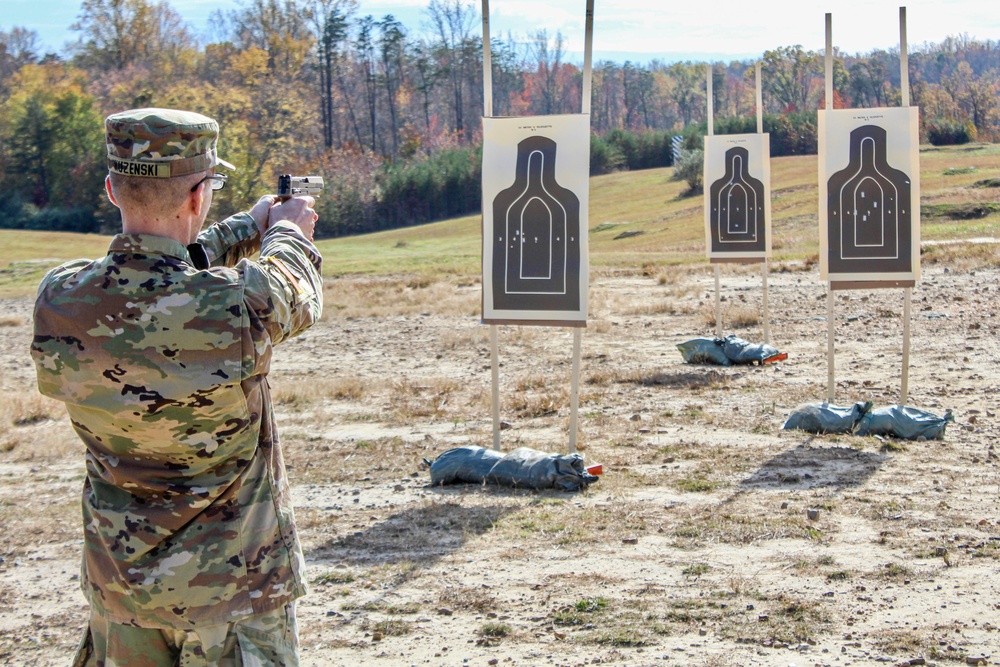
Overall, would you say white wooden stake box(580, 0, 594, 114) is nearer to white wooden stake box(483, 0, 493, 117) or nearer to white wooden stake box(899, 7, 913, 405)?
white wooden stake box(483, 0, 493, 117)

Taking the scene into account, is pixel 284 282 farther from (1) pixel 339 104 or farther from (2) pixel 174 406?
(1) pixel 339 104

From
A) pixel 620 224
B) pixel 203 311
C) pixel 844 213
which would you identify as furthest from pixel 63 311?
pixel 620 224

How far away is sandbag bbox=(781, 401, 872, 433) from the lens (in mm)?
7879

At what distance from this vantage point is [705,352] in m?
11.4

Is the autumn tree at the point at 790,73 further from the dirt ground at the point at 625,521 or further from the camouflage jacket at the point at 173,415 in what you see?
the camouflage jacket at the point at 173,415

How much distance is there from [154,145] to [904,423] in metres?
6.71

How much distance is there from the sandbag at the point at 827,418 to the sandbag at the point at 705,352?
10.5 feet

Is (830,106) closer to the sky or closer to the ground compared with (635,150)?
closer to the ground

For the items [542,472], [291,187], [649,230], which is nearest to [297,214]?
[291,187]

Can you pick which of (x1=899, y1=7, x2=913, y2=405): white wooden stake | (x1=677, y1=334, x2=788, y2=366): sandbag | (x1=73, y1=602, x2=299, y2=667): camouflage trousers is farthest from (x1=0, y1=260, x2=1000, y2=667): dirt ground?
(x1=73, y1=602, x2=299, y2=667): camouflage trousers

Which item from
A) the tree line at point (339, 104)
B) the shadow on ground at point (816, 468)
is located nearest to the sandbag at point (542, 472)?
the shadow on ground at point (816, 468)

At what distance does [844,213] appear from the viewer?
8.66m

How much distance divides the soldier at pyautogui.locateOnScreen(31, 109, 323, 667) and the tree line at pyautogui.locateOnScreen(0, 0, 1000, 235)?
4367 cm

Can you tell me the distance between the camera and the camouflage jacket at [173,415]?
222cm
